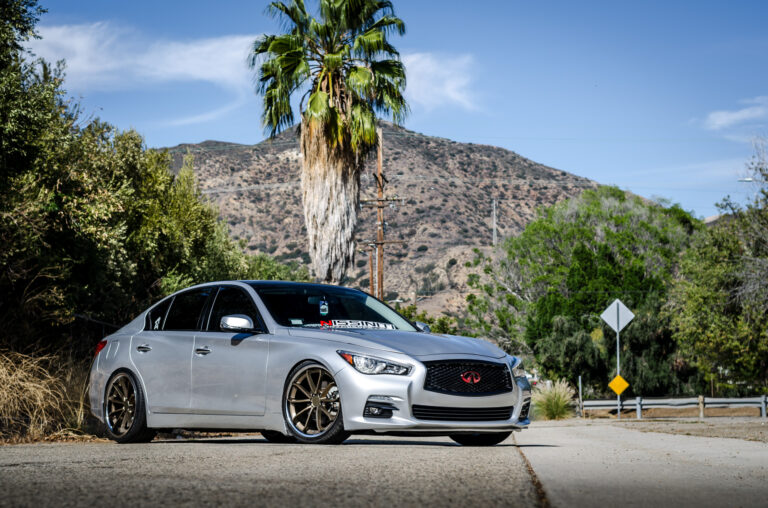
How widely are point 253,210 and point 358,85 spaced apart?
71.7 metres

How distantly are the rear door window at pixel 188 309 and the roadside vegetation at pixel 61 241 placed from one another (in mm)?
2298

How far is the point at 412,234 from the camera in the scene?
87688 millimetres

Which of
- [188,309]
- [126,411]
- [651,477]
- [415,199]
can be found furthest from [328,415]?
[415,199]

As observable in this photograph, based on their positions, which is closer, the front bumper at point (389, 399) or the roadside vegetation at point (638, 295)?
the front bumper at point (389, 399)

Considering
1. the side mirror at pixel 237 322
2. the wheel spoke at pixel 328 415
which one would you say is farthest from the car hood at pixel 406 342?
the wheel spoke at pixel 328 415

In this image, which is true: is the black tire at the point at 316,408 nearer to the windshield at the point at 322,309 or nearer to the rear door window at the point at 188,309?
the windshield at the point at 322,309

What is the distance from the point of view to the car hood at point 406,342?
838 cm

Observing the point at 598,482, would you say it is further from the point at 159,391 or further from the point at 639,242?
the point at 639,242

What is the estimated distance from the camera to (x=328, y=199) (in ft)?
74.6

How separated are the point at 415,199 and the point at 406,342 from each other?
8551 cm

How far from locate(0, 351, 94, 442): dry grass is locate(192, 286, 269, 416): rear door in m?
2.74

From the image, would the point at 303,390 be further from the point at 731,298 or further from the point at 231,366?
the point at 731,298

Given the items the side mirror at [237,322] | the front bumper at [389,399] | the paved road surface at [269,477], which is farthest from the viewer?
the side mirror at [237,322]

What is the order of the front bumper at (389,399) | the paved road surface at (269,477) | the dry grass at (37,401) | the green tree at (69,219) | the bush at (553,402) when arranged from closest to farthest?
the paved road surface at (269,477)
the front bumper at (389,399)
the dry grass at (37,401)
the green tree at (69,219)
the bush at (553,402)
